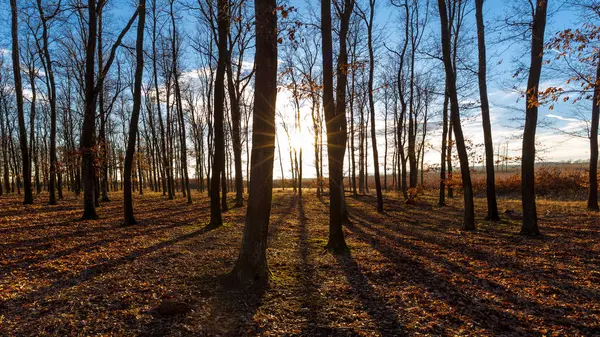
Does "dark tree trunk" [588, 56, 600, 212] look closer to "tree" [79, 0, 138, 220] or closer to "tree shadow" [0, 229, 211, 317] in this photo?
"tree shadow" [0, 229, 211, 317]

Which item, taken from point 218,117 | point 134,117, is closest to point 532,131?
point 218,117

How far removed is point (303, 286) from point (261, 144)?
240 cm

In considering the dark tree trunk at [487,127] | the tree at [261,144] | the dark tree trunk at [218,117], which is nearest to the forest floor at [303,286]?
the tree at [261,144]

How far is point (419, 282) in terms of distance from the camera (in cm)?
528

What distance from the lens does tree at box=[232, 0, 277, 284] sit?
4797mm

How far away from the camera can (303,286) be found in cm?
505

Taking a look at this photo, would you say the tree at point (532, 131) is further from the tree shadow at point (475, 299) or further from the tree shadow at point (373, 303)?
the tree shadow at point (373, 303)

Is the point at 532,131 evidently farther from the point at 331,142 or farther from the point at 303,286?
the point at 303,286

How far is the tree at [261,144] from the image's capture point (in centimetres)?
480

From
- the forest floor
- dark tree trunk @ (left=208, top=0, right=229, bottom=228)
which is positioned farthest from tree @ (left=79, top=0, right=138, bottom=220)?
dark tree trunk @ (left=208, top=0, right=229, bottom=228)

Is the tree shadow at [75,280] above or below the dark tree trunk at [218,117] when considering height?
below

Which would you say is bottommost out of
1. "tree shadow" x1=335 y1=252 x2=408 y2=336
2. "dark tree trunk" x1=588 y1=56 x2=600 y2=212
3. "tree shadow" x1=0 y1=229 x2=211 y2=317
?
"tree shadow" x1=335 y1=252 x2=408 y2=336

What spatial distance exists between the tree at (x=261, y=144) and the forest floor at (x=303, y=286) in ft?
1.76

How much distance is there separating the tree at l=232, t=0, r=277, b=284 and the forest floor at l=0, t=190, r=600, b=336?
1.76ft
